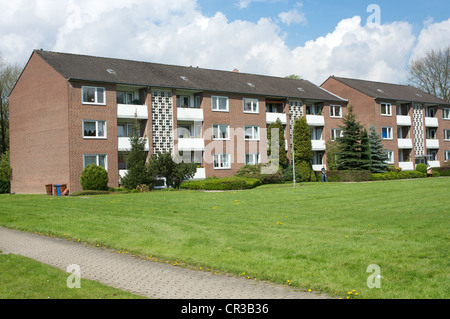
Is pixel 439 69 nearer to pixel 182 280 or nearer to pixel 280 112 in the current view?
pixel 280 112

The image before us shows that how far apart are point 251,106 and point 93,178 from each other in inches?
678

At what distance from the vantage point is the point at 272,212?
15.7 meters

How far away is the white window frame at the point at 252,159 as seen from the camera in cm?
4200

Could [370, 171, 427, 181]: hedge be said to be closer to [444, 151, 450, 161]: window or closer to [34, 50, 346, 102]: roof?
[34, 50, 346, 102]: roof

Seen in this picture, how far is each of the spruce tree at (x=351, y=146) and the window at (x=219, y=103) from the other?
11.9m

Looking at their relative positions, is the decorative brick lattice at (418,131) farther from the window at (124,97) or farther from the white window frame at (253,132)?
the window at (124,97)

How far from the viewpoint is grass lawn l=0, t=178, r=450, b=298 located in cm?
748

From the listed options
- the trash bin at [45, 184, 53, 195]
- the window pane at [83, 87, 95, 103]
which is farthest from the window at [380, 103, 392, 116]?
the trash bin at [45, 184, 53, 195]

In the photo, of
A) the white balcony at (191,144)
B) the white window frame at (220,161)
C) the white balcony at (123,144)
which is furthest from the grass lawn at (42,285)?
A: the white window frame at (220,161)

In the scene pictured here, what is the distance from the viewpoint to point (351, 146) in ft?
142

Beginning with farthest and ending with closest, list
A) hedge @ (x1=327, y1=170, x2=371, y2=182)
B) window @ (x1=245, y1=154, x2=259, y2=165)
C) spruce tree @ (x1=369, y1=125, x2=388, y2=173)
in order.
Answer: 1. spruce tree @ (x1=369, y1=125, x2=388, y2=173)
2. window @ (x1=245, y1=154, x2=259, y2=165)
3. hedge @ (x1=327, y1=170, x2=371, y2=182)

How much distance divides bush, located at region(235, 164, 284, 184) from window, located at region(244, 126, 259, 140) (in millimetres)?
3563
